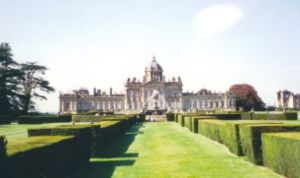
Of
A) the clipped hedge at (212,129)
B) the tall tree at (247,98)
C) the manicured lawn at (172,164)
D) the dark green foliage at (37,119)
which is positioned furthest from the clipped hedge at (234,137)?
the tall tree at (247,98)

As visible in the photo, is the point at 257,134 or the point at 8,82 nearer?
the point at 257,134

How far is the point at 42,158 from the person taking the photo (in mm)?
→ 9273

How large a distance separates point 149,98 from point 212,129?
3939 inches

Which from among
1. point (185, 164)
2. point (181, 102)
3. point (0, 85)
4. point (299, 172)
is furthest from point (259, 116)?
point (181, 102)

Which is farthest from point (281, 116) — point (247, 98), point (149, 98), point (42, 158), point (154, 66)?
point (154, 66)

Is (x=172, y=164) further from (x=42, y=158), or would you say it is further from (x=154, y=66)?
(x=154, y=66)

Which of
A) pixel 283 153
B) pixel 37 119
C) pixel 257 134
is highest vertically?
pixel 37 119

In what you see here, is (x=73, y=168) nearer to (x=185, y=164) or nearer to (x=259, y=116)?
(x=185, y=164)

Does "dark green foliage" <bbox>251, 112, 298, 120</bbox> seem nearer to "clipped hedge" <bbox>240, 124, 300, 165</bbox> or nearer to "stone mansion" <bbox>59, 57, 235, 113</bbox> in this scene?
"clipped hedge" <bbox>240, 124, 300, 165</bbox>

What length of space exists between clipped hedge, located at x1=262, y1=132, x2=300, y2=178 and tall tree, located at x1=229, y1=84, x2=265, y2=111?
9659 centimetres

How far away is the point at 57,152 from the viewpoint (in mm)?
10602

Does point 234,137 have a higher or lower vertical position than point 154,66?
lower

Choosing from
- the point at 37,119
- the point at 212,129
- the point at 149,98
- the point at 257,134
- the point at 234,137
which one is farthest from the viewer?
the point at 149,98

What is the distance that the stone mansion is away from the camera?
123188 millimetres
